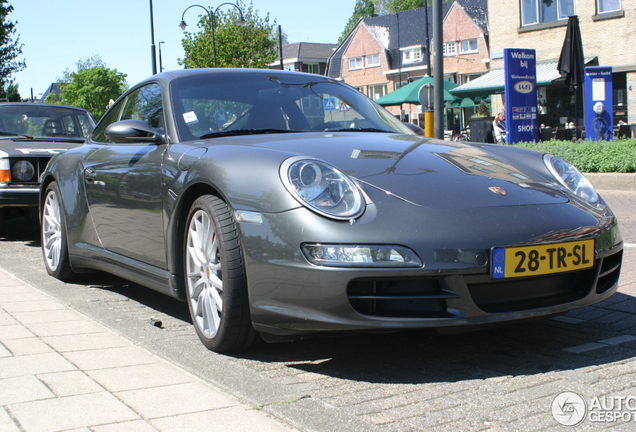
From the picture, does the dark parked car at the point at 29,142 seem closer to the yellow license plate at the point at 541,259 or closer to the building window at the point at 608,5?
the yellow license plate at the point at 541,259

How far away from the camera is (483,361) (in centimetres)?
309

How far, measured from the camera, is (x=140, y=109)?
4500 mm

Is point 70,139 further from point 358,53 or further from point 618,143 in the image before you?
point 358,53

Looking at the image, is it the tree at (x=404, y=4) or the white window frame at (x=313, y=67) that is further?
the tree at (x=404, y=4)

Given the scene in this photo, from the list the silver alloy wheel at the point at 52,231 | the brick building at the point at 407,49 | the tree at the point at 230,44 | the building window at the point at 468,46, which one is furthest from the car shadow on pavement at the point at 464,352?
the building window at the point at 468,46

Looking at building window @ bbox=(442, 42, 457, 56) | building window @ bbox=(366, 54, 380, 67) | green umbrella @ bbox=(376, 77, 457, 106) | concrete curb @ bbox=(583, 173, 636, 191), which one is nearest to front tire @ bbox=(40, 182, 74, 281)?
concrete curb @ bbox=(583, 173, 636, 191)

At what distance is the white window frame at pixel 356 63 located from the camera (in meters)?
67.6

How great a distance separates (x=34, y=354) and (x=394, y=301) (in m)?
1.66

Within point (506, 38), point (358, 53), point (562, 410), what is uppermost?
point (358, 53)

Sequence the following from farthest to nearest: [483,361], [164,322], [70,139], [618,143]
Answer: [618,143] → [70,139] → [164,322] → [483,361]

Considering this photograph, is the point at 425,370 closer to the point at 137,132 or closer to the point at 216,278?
the point at 216,278

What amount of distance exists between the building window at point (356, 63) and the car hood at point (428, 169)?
65.4 meters

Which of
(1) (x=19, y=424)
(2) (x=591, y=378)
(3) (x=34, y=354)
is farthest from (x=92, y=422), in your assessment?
(2) (x=591, y=378)

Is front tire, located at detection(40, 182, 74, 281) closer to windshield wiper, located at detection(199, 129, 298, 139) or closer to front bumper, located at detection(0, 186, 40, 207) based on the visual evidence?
windshield wiper, located at detection(199, 129, 298, 139)
